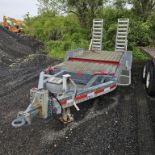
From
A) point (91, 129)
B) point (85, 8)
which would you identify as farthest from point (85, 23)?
point (91, 129)

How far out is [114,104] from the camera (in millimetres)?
6031

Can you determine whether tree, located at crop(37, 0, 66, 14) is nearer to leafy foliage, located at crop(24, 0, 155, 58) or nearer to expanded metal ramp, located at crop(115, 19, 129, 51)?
leafy foliage, located at crop(24, 0, 155, 58)

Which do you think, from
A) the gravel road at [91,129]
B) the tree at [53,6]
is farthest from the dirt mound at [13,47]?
the gravel road at [91,129]

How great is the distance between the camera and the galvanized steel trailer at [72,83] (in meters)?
4.08

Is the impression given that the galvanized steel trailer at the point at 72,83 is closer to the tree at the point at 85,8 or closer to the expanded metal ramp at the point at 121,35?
the expanded metal ramp at the point at 121,35

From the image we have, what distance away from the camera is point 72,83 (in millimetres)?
4617

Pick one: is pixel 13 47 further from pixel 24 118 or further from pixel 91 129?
pixel 24 118

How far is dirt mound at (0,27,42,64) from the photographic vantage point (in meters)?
11.7

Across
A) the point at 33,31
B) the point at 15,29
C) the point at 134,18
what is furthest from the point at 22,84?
the point at 15,29

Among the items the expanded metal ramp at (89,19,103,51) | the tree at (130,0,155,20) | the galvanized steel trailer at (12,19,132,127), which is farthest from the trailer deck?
the tree at (130,0,155,20)

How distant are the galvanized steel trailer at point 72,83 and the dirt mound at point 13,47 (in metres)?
4.79

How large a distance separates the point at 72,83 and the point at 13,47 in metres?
9.80

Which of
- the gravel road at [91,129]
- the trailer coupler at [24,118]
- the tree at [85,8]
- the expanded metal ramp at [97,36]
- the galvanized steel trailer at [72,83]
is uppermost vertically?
the tree at [85,8]

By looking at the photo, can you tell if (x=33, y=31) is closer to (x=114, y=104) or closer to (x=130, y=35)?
(x=130, y=35)
